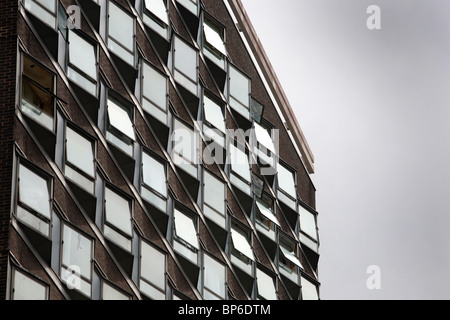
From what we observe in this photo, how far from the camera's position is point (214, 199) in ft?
181

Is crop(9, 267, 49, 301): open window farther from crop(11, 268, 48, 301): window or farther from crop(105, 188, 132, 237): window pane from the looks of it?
crop(105, 188, 132, 237): window pane

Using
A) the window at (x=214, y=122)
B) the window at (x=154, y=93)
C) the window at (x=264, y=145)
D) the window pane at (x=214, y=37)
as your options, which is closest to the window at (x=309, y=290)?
the window at (x=264, y=145)

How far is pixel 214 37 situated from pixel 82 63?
1250 centimetres

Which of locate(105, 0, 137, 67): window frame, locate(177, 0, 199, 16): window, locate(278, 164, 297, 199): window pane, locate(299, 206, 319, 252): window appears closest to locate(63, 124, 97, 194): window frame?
locate(105, 0, 137, 67): window frame

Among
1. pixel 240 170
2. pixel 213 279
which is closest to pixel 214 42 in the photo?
pixel 240 170

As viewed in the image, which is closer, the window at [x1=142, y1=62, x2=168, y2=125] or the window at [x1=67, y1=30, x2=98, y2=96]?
the window at [x1=67, y1=30, x2=98, y2=96]

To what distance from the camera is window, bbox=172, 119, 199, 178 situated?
52.8 meters

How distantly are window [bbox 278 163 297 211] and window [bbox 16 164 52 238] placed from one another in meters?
20.8

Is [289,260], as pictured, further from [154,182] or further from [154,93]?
[154,182]

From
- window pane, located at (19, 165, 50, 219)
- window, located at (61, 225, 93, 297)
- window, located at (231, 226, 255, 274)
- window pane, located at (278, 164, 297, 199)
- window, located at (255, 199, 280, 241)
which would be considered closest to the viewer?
window pane, located at (19, 165, 50, 219)

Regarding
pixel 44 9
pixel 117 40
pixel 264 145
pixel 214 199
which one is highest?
pixel 264 145

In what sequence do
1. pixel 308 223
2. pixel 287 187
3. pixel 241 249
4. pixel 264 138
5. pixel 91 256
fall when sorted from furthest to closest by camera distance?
pixel 308 223, pixel 287 187, pixel 264 138, pixel 241 249, pixel 91 256
